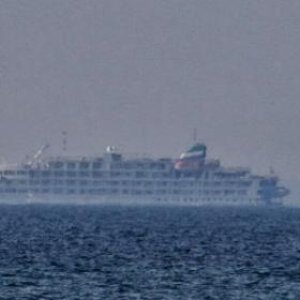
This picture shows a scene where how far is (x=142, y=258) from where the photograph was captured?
292 feet

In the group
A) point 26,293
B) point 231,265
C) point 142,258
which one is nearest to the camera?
point 26,293

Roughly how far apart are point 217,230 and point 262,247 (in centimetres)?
3603

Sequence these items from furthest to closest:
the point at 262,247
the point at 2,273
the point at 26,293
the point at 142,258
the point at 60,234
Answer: the point at 60,234 < the point at 262,247 < the point at 142,258 < the point at 2,273 < the point at 26,293

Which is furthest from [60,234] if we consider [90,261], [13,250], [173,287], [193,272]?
[173,287]

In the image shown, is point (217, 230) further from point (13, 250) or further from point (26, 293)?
point (26, 293)

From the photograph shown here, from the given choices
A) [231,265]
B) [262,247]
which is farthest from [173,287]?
[262,247]

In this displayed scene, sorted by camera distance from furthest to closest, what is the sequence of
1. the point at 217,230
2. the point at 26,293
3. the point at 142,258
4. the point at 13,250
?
the point at 217,230
the point at 13,250
the point at 142,258
the point at 26,293

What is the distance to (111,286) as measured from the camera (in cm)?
7019

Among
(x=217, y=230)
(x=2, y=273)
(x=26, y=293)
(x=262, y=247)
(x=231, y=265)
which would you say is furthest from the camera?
(x=217, y=230)

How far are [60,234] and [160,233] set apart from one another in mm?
8910

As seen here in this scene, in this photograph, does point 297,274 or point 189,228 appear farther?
point 189,228

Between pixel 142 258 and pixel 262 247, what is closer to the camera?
pixel 142 258

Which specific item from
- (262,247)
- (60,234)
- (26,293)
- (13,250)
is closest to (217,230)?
(60,234)

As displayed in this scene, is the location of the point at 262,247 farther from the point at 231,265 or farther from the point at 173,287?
the point at 173,287
